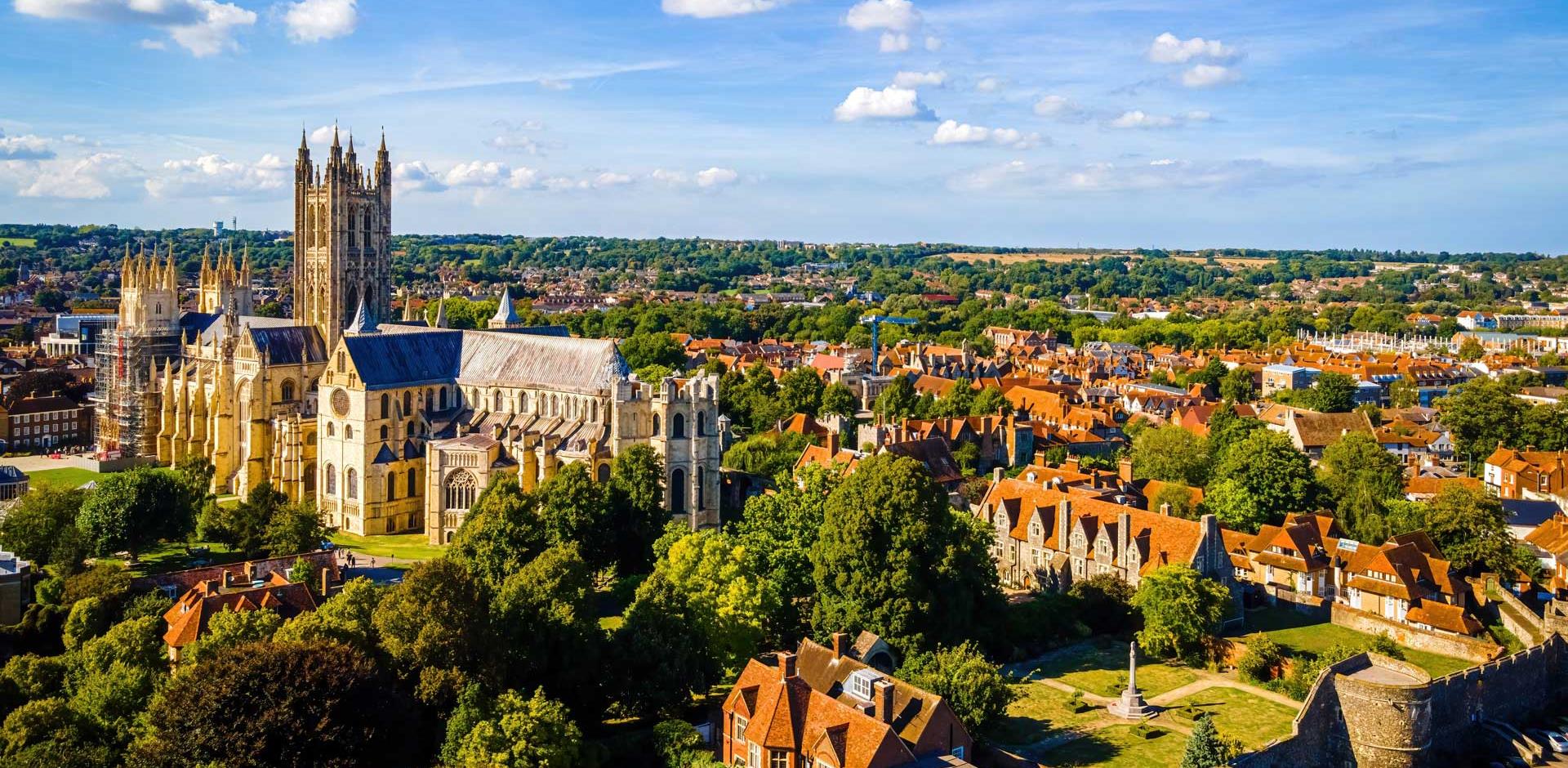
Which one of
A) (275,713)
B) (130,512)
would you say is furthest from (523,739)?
(130,512)

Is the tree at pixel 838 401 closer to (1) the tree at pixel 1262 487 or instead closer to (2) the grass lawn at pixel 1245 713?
(1) the tree at pixel 1262 487

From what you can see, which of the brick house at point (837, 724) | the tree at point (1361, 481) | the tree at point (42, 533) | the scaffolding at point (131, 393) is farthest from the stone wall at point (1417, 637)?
the scaffolding at point (131, 393)

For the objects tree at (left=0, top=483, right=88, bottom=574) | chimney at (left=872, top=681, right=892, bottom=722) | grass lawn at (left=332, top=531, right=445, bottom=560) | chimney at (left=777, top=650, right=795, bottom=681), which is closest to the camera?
chimney at (left=872, top=681, right=892, bottom=722)

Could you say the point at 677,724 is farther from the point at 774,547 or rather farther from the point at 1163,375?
the point at 1163,375

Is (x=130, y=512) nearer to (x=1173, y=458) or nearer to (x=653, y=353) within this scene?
(x=1173, y=458)

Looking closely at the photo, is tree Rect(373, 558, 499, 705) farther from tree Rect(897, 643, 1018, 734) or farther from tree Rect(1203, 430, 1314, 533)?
tree Rect(1203, 430, 1314, 533)

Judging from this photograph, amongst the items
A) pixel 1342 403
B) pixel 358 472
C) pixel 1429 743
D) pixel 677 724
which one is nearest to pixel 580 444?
pixel 358 472

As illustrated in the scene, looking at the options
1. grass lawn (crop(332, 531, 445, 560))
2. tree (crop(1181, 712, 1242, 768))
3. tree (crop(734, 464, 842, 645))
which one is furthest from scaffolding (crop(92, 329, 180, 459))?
tree (crop(1181, 712, 1242, 768))
